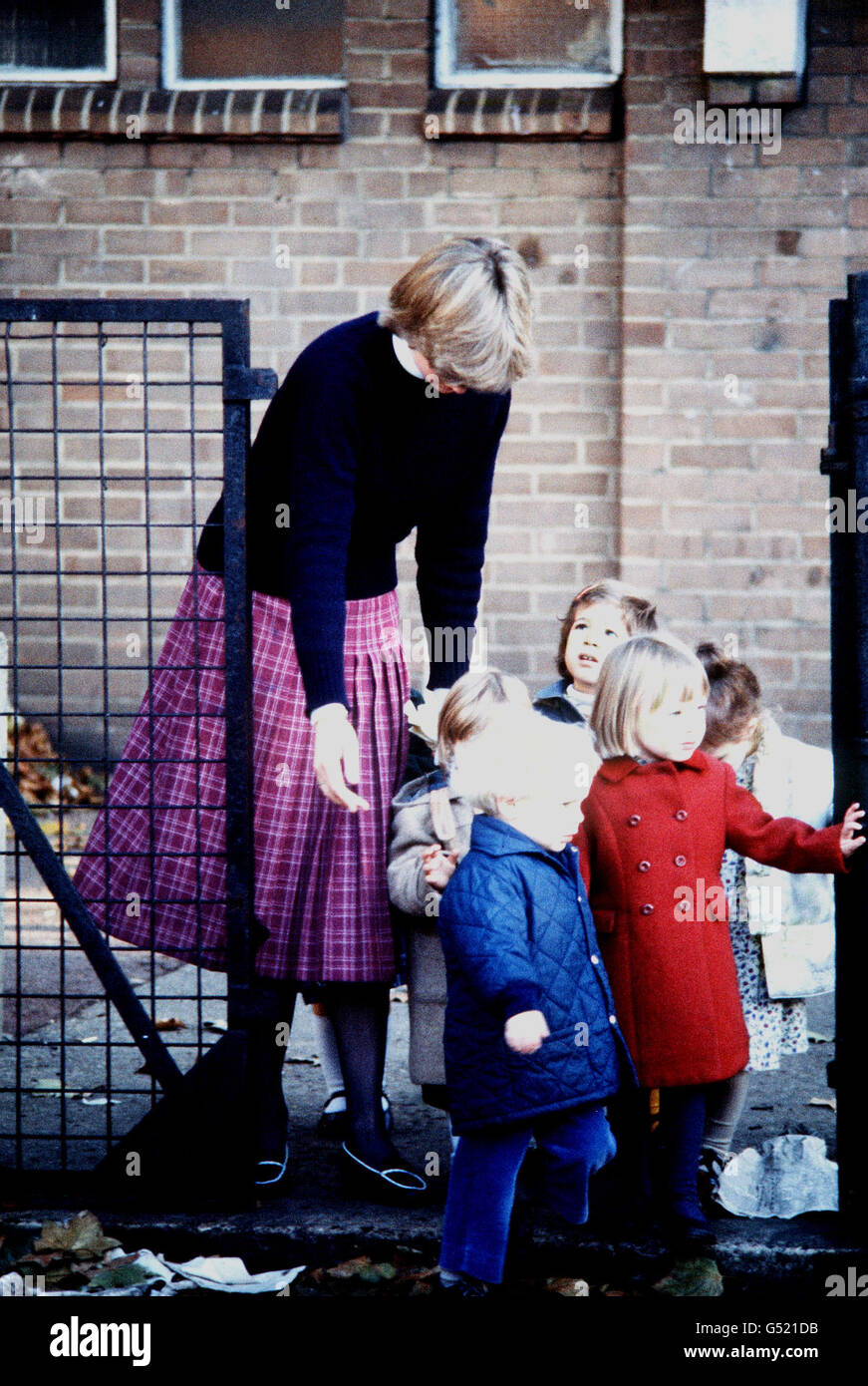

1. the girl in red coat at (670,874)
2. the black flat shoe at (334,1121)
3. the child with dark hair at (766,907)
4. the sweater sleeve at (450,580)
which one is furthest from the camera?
the black flat shoe at (334,1121)

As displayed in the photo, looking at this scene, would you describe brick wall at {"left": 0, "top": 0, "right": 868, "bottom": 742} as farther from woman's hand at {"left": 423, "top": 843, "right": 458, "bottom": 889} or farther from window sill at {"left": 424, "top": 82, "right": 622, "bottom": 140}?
woman's hand at {"left": 423, "top": 843, "right": 458, "bottom": 889}

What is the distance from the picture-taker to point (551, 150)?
5.82 meters

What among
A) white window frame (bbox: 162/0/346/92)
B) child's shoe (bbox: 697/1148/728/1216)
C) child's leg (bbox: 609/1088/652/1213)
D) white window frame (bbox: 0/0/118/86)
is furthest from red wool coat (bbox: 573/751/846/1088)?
white window frame (bbox: 0/0/118/86)

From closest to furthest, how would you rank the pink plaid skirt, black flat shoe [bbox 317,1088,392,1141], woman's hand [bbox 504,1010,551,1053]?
woman's hand [bbox 504,1010,551,1053], the pink plaid skirt, black flat shoe [bbox 317,1088,392,1141]

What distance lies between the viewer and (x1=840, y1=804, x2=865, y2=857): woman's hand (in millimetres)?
2734

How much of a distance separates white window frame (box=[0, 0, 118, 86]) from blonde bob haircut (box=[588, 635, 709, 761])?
4152 mm

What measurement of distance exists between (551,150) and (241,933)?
4.01m

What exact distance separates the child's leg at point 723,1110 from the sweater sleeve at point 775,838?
47 cm

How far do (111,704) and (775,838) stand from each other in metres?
3.88

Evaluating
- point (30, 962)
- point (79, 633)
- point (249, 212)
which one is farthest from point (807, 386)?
point (30, 962)

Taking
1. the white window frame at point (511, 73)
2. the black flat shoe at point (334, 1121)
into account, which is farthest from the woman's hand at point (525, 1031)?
the white window frame at point (511, 73)

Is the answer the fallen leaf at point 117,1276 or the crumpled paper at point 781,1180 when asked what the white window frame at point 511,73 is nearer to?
the crumpled paper at point 781,1180

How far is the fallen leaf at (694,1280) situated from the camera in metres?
2.73
